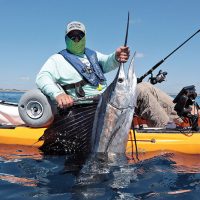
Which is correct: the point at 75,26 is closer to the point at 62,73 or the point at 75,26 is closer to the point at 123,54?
the point at 62,73

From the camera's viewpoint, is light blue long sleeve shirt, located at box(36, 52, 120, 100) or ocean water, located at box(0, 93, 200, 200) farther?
light blue long sleeve shirt, located at box(36, 52, 120, 100)

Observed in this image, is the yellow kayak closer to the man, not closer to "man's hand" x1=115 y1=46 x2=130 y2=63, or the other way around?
the man

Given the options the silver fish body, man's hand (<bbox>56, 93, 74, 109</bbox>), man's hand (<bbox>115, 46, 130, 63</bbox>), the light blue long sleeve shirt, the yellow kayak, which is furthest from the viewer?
the yellow kayak

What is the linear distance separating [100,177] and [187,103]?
2610mm

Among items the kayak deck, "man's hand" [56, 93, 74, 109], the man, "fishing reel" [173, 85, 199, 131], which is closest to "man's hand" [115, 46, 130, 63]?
"man's hand" [56, 93, 74, 109]

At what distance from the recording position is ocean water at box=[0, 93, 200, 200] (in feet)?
12.5

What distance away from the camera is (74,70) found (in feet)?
19.8

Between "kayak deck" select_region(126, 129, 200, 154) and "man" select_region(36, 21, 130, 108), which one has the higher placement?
"man" select_region(36, 21, 130, 108)

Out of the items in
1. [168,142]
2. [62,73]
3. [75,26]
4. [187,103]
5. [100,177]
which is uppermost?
[75,26]

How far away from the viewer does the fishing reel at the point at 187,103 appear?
6180 mm

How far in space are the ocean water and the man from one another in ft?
3.80

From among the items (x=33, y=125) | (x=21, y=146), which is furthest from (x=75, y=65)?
(x=21, y=146)

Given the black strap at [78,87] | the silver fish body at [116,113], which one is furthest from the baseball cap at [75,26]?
the silver fish body at [116,113]

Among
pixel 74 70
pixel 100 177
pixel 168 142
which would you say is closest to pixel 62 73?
pixel 74 70
